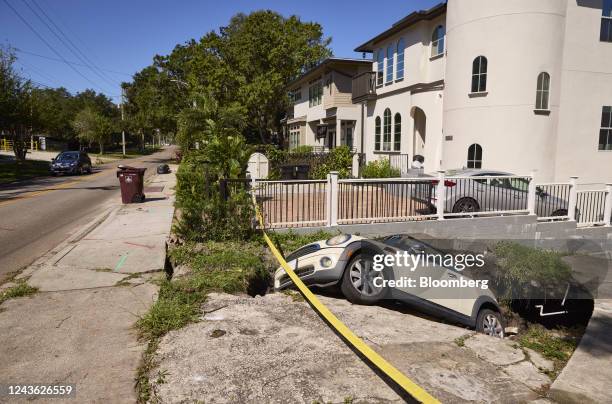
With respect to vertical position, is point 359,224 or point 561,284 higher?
point 359,224

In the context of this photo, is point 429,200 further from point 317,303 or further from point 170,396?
point 170,396

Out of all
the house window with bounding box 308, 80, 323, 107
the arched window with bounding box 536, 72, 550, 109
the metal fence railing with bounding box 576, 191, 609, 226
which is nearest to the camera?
the metal fence railing with bounding box 576, 191, 609, 226

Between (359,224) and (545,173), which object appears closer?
(359,224)

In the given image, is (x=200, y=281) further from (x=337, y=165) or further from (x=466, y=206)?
(x=337, y=165)

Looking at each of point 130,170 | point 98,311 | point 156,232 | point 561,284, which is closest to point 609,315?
point 561,284

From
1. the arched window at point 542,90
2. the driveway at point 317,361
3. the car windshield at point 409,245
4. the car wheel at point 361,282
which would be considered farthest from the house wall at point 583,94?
the driveway at point 317,361

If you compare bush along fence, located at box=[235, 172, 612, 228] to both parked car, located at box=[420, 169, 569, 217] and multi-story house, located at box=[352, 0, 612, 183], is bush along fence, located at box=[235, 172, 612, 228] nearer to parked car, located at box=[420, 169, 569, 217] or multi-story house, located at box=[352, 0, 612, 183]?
parked car, located at box=[420, 169, 569, 217]

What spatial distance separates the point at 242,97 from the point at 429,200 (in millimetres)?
21837

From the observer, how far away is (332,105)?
26.8 meters

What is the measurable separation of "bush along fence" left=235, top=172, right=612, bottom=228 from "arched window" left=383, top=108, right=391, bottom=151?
971 centimetres

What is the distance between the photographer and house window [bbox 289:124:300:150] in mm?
36694

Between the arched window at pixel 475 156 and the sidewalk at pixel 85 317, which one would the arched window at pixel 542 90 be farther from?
the sidewalk at pixel 85 317

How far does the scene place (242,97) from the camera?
29859 millimetres

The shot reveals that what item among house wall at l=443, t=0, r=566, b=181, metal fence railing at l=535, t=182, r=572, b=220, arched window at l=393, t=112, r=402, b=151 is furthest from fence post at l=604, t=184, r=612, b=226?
arched window at l=393, t=112, r=402, b=151
